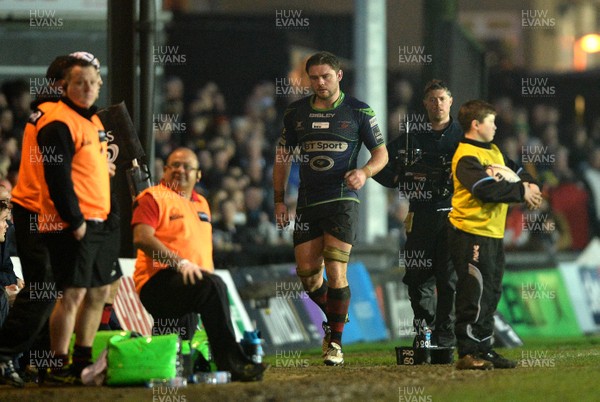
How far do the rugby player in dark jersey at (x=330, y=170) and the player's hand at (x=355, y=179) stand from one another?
0.21ft

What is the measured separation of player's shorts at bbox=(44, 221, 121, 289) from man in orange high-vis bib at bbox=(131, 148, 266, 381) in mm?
290

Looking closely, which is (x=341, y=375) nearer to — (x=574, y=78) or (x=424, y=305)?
(x=424, y=305)

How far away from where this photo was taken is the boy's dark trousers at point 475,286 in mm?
11383

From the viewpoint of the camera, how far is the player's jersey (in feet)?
40.9

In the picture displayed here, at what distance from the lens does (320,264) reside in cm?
1279

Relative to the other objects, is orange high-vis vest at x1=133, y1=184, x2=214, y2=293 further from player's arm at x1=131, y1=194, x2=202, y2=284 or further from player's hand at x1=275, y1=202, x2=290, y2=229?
player's hand at x1=275, y1=202, x2=290, y2=229

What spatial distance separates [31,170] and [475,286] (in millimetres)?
3574

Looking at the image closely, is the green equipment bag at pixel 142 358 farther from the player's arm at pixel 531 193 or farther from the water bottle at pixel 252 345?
the player's arm at pixel 531 193

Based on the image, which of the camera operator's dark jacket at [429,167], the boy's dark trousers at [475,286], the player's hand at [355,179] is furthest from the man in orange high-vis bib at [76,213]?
the camera operator's dark jacket at [429,167]

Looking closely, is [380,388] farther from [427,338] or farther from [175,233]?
[427,338]

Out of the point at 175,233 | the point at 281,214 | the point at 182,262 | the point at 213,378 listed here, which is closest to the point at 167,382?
the point at 213,378

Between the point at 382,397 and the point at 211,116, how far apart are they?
1455cm

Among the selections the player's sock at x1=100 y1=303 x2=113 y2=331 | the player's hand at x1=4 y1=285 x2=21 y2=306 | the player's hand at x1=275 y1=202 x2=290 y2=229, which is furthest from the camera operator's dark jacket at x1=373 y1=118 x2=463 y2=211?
the player's hand at x1=4 y1=285 x2=21 y2=306

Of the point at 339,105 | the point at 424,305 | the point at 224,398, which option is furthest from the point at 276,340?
the point at 224,398
